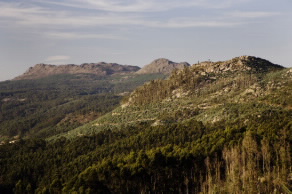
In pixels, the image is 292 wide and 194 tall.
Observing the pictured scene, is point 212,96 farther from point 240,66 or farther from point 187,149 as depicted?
point 187,149

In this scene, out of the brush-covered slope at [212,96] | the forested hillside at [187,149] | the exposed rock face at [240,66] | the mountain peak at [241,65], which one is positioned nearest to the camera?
the forested hillside at [187,149]

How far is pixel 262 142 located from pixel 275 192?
14.9m

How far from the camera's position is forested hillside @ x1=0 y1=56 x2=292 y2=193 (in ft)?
176

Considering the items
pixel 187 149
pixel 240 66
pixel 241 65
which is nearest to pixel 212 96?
pixel 240 66

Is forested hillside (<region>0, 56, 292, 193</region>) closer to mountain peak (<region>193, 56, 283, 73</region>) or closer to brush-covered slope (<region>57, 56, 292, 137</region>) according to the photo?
brush-covered slope (<region>57, 56, 292, 137</region>)

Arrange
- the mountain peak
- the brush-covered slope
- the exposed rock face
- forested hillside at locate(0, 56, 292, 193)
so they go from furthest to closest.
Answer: the exposed rock face
the mountain peak
the brush-covered slope
forested hillside at locate(0, 56, 292, 193)

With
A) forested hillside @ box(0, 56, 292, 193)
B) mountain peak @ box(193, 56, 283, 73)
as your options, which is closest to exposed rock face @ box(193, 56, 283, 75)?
mountain peak @ box(193, 56, 283, 73)

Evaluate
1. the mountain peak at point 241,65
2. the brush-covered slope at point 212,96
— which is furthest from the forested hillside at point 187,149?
the mountain peak at point 241,65

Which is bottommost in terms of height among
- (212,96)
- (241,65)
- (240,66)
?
(212,96)

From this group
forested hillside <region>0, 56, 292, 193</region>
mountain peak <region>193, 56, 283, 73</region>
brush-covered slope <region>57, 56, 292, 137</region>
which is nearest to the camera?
forested hillside <region>0, 56, 292, 193</region>

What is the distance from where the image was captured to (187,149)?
64.6 m

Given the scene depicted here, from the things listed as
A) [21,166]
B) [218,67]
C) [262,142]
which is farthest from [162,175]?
[218,67]

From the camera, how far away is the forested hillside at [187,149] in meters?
53.7

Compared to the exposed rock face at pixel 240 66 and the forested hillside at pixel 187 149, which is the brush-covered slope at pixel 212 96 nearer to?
the exposed rock face at pixel 240 66
